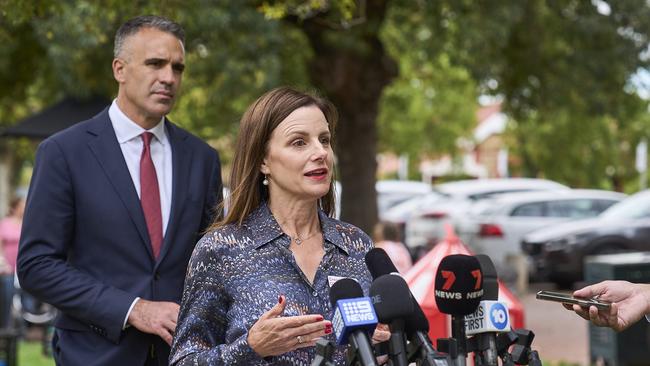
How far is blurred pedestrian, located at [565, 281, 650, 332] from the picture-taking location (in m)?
3.49

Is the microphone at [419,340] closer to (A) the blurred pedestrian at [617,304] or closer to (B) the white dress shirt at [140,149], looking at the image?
(A) the blurred pedestrian at [617,304]

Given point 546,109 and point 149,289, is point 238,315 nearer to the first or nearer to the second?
point 149,289

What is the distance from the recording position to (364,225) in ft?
53.6

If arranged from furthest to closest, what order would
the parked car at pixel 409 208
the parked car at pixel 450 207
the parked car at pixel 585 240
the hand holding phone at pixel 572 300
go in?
the parked car at pixel 409 208 < the parked car at pixel 450 207 < the parked car at pixel 585 240 < the hand holding phone at pixel 572 300

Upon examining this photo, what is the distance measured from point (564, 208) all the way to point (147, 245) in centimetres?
1901

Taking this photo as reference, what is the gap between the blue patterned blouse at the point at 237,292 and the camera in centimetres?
335

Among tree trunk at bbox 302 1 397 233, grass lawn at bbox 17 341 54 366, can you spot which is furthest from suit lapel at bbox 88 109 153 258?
tree trunk at bbox 302 1 397 233

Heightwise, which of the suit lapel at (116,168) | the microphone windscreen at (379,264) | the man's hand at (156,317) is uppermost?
the suit lapel at (116,168)

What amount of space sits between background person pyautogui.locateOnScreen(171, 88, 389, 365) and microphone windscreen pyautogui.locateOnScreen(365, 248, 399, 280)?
0.19 meters

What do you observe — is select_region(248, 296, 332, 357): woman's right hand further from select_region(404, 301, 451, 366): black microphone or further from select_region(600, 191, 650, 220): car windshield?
select_region(600, 191, 650, 220): car windshield

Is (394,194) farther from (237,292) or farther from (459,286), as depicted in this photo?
(459,286)

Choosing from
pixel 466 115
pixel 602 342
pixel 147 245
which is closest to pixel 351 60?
pixel 602 342

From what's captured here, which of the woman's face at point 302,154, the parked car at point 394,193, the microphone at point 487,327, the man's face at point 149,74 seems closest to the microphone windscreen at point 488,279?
the microphone at point 487,327

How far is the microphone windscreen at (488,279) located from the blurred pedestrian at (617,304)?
1.63 ft
